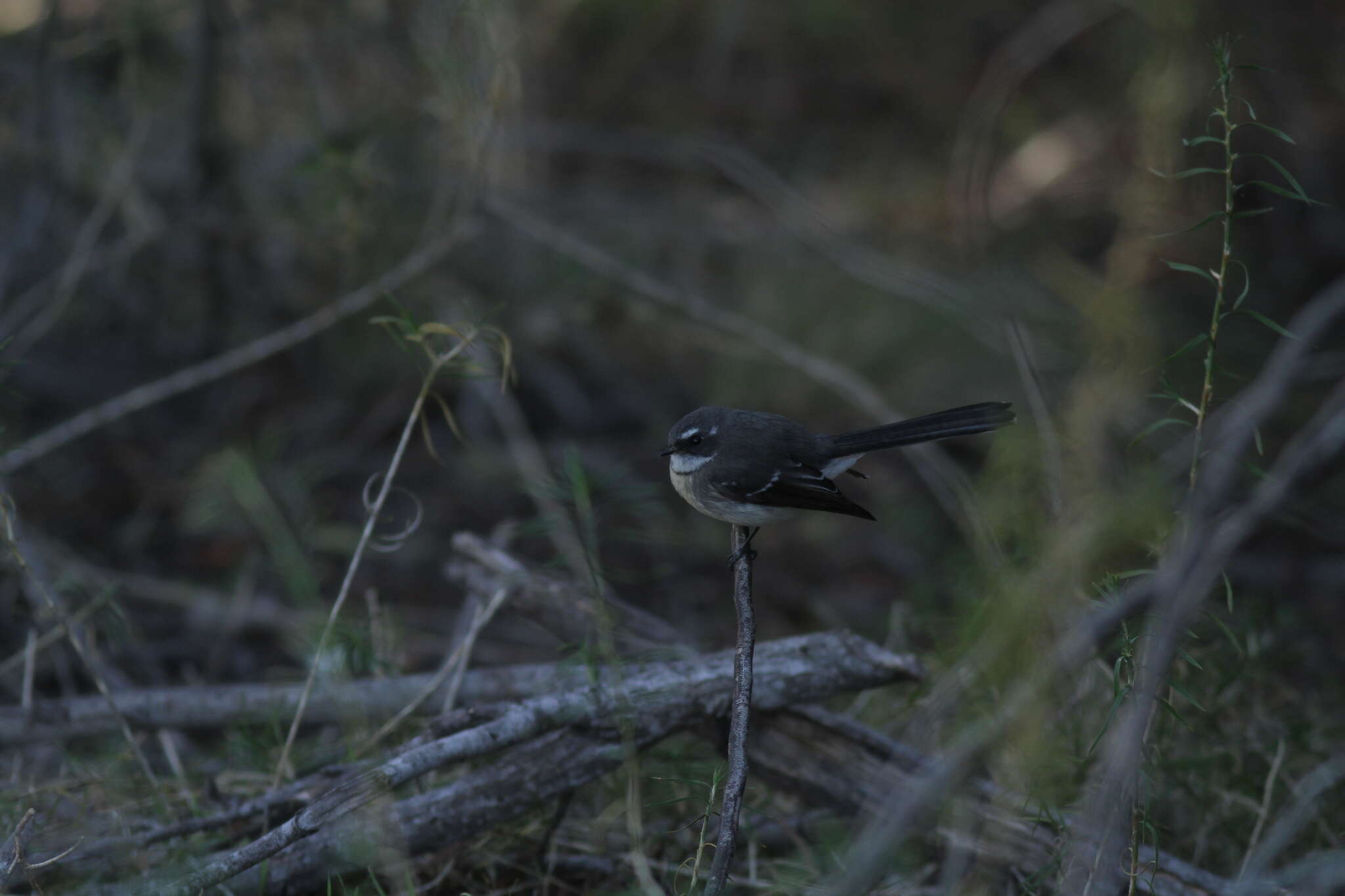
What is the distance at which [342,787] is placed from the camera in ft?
7.56

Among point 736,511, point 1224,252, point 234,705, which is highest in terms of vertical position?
point 1224,252

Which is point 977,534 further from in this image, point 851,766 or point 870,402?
point 851,766

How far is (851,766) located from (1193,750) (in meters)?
1.24

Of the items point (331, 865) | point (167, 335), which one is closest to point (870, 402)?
point (331, 865)

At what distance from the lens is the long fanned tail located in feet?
8.71

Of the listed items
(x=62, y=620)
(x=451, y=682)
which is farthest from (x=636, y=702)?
(x=62, y=620)

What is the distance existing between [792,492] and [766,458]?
125 mm

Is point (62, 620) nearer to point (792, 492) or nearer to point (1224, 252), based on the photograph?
point (792, 492)

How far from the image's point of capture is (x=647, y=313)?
638 centimetres

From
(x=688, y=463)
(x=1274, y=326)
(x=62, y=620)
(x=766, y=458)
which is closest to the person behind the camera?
(x=1274, y=326)

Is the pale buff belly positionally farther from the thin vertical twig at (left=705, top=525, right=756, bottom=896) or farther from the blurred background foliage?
the thin vertical twig at (left=705, top=525, right=756, bottom=896)

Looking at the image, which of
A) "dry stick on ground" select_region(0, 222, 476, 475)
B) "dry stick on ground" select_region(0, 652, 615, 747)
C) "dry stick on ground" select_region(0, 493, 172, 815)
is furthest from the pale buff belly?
"dry stick on ground" select_region(0, 222, 476, 475)

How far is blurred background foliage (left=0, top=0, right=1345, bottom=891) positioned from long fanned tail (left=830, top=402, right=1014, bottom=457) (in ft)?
1.26

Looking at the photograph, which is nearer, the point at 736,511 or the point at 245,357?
the point at 736,511
